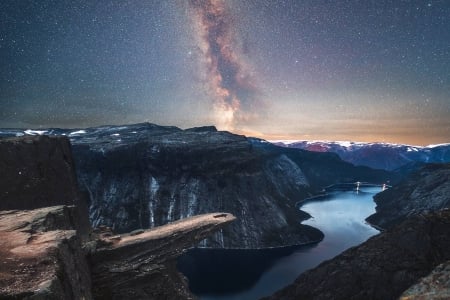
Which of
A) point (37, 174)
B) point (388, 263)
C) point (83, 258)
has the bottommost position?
point (388, 263)

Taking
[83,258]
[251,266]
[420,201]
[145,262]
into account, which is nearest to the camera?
[83,258]

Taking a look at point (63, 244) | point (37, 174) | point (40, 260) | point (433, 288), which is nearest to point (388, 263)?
point (433, 288)

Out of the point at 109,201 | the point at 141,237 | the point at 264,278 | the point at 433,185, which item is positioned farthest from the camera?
the point at 433,185

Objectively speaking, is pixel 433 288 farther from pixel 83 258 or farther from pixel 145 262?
pixel 145 262

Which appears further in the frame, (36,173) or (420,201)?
(420,201)

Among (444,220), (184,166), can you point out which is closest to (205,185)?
(184,166)

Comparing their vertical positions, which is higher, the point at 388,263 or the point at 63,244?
the point at 63,244

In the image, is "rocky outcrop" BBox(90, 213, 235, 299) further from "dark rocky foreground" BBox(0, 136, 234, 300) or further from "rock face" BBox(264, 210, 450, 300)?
"rock face" BBox(264, 210, 450, 300)

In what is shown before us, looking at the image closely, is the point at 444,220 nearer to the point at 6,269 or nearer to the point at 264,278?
the point at 6,269

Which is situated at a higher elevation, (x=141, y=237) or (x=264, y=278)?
(x=141, y=237)
